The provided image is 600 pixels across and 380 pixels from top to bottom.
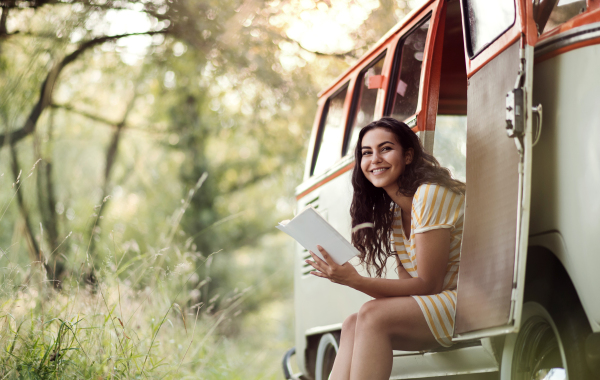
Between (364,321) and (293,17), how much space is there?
5.78 metres

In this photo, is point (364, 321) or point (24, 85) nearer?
point (364, 321)

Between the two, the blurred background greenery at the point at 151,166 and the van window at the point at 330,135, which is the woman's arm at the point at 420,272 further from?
the van window at the point at 330,135

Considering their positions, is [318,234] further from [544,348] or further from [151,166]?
[151,166]

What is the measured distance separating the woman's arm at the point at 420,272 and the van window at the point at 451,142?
2082 millimetres

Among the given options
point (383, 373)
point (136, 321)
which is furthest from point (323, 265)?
point (136, 321)

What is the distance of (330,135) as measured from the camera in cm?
503

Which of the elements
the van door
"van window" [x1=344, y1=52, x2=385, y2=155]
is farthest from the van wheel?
the van door

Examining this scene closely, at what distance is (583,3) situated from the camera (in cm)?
406

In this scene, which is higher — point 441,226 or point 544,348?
point 441,226

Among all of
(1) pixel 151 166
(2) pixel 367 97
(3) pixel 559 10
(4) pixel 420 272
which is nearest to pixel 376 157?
(4) pixel 420 272

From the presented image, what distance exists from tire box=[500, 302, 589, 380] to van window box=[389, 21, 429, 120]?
1.37 m

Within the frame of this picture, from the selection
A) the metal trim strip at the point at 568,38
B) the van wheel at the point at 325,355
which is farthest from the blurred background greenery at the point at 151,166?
the metal trim strip at the point at 568,38

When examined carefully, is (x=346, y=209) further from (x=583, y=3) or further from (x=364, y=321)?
(x=583, y=3)

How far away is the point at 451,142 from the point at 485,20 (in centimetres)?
223
